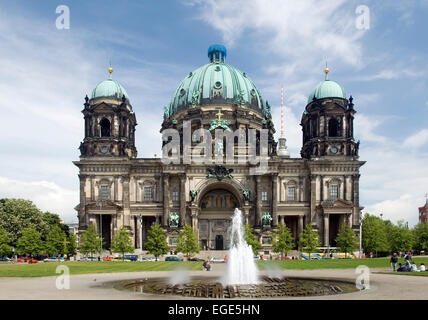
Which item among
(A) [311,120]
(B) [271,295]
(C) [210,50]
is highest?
(C) [210,50]

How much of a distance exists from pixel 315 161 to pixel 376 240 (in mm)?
17687

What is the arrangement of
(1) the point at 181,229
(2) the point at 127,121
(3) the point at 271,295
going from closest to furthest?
(3) the point at 271,295
(1) the point at 181,229
(2) the point at 127,121

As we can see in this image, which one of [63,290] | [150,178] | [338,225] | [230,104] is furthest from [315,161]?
[63,290]

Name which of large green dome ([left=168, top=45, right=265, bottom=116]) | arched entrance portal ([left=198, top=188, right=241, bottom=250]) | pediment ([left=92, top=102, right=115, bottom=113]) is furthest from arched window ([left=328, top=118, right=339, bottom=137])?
pediment ([left=92, top=102, right=115, bottom=113])

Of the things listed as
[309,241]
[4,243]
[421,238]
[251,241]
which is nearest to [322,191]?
[309,241]

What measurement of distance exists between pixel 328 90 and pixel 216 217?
3330 cm

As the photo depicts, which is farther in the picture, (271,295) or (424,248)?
(424,248)

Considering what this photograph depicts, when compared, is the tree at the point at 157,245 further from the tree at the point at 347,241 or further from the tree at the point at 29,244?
the tree at the point at 347,241

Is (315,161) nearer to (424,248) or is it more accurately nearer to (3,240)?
(424,248)

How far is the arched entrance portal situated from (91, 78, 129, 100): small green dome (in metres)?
26.4

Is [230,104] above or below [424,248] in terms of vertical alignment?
above

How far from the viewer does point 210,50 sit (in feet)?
361

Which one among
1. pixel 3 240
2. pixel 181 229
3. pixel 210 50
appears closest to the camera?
pixel 3 240

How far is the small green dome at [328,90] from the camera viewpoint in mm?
84525
